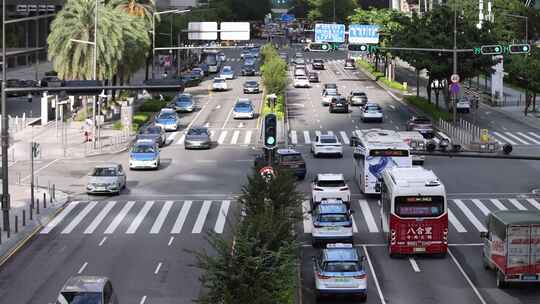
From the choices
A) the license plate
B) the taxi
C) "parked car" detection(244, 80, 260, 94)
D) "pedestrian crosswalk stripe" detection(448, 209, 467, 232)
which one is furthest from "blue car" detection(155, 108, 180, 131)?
the taxi

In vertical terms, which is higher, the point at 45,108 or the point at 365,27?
the point at 365,27

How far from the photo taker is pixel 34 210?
54.0m

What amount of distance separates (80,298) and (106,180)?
27.6m

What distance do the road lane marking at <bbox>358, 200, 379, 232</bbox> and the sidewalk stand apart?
1550 cm

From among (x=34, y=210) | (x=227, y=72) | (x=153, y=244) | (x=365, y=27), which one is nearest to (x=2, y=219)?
(x=34, y=210)

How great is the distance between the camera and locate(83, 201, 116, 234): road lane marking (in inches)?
1961

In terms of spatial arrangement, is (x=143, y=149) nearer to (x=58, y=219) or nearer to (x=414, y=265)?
(x=58, y=219)

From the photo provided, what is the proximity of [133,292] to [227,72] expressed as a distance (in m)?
98.0

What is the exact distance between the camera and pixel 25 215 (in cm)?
5178

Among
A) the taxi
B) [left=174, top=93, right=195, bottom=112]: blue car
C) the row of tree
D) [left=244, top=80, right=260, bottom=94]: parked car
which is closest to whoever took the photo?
the row of tree

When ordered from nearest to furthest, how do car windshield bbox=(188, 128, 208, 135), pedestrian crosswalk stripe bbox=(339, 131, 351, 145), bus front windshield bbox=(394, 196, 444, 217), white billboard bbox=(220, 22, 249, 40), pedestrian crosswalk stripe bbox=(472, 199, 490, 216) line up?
1. bus front windshield bbox=(394, 196, 444, 217)
2. pedestrian crosswalk stripe bbox=(472, 199, 490, 216)
3. car windshield bbox=(188, 128, 208, 135)
4. pedestrian crosswalk stripe bbox=(339, 131, 351, 145)
5. white billboard bbox=(220, 22, 249, 40)

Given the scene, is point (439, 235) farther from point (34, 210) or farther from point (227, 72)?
point (227, 72)

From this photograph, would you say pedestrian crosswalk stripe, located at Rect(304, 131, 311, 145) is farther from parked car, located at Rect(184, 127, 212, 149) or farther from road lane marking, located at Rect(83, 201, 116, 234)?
road lane marking, located at Rect(83, 201, 116, 234)

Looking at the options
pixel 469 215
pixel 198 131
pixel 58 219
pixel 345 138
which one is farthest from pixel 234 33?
pixel 469 215
